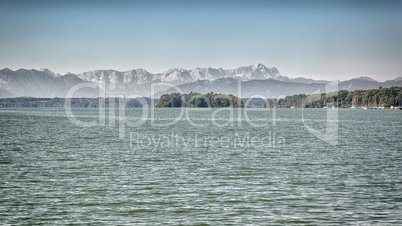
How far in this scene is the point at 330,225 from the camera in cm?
1733

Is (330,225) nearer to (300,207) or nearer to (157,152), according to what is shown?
(300,207)

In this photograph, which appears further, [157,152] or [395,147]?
[395,147]

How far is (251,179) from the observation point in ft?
88.2

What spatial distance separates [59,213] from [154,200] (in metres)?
4.45

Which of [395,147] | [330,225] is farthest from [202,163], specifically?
[395,147]

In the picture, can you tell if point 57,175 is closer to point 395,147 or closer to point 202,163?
point 202,163

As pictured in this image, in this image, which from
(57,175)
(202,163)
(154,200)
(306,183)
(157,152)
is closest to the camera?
(154,200)

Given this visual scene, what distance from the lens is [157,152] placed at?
137 feet

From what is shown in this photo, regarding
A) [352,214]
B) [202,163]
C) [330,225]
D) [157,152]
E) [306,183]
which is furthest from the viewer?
[157,152]

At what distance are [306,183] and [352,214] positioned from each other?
6824mm

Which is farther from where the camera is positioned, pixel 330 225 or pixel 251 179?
pixel 251 179

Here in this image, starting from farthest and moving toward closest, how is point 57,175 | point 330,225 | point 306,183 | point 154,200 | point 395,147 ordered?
point 395,147 → point 57,175 → point 306,183 → point 154,200 → point 330,225

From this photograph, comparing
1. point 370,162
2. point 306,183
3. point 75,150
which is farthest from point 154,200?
point 75,150

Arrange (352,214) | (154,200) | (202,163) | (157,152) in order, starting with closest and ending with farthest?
(352,214) → (154,200) → (202,163) → (157,152)
